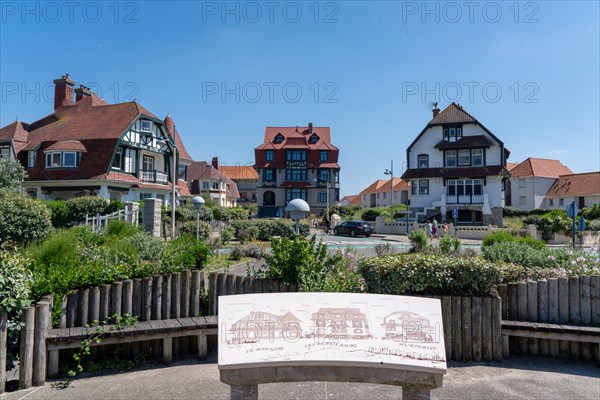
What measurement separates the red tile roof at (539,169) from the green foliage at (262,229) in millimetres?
42662

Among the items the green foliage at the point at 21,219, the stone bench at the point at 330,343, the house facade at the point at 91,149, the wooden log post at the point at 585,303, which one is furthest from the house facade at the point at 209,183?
the stone bench at the point at 330,343

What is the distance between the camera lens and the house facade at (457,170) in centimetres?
4175

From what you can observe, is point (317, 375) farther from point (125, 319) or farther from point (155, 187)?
point (155, 187)

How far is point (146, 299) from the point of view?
20.0 feet

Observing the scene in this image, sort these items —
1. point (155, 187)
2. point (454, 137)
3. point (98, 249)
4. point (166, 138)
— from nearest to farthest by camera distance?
point (98, 249), point (155, 187), point (166, 138), point (454, 137)

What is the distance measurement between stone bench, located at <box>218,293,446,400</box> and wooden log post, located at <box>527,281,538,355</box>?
11.7 ft

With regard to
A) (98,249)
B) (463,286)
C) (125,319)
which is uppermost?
(98,249)

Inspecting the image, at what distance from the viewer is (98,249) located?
726cm

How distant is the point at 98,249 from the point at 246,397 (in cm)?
522

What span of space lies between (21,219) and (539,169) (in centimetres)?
6077

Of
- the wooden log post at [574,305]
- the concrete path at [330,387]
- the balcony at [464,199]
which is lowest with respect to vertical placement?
the concrete path at [330,387]

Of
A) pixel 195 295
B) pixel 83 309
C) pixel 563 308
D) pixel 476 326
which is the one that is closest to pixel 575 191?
pixel 563 308

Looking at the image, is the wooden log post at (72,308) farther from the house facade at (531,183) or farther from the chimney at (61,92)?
the house facade at (531,183)

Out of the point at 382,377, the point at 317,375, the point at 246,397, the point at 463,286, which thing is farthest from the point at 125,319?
the point at 463,286
